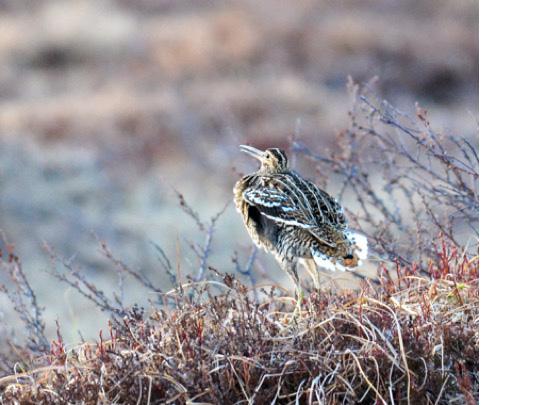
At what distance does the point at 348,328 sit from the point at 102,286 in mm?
8319

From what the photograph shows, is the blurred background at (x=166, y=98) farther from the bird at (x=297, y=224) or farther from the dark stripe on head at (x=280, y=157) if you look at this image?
the bird at (x=297, y=224)

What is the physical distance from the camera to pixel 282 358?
4164 millimetres

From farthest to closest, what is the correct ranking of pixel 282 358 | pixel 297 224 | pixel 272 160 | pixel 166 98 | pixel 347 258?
pixel 166 98 < pixel 272 160 < pixel 297 224 < pixel 347 258 < pixel 282 358

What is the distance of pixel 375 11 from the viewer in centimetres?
2195

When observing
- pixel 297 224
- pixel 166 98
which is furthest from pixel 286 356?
pixel 166 98

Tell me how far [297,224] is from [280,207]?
10cm

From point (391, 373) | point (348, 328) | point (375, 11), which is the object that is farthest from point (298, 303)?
point (375, 11)

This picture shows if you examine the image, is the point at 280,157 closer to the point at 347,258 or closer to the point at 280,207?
the point at 280,207

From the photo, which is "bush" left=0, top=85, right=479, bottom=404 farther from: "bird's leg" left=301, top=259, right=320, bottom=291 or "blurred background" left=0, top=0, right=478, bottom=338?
"blurred background" left=0, top=0, right=478, bottom=338

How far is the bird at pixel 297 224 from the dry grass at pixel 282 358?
296 millimetres

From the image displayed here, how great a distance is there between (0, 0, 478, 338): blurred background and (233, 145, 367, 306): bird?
609cm

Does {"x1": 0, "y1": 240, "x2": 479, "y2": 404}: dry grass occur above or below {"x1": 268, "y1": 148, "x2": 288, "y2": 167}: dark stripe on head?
below

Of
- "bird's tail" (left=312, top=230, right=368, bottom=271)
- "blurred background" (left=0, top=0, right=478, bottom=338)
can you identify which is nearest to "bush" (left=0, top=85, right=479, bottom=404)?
"bird's tail" (left=312, top=230, right=368, bottom=271)

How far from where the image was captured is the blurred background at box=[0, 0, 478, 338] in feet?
45.2
